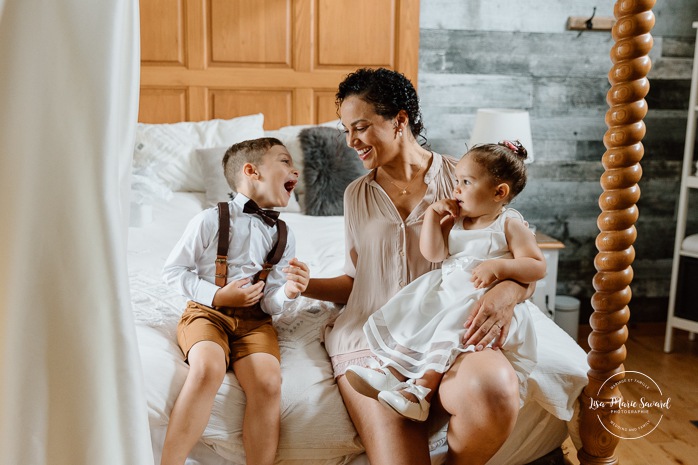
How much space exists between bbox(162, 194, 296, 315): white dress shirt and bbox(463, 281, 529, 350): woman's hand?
1.58ft

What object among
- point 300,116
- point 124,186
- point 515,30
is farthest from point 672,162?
point 124,186

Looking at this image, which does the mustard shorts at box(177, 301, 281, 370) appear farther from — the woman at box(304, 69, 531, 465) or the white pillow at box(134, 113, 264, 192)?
the white pillow at box(134, 113, 264, 192)

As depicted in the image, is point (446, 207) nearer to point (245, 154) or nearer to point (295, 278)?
point (295, 278)

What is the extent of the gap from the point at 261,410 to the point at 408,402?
0.32 meters

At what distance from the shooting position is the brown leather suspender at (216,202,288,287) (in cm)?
186

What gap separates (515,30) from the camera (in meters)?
3.77

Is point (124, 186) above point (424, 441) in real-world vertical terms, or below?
above

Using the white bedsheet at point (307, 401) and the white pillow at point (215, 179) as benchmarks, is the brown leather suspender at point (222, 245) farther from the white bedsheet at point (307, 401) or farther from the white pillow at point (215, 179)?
the white pillow at point (215, 179)

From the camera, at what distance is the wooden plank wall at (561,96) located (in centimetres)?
376

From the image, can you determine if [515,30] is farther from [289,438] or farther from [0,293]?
[0,293]

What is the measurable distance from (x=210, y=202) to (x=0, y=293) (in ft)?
8.39

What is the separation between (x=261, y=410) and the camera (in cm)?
154

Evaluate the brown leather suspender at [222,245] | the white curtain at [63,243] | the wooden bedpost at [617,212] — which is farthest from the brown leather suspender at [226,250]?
the white curtain at [63,243]

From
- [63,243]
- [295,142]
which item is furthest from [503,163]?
[295,142]
